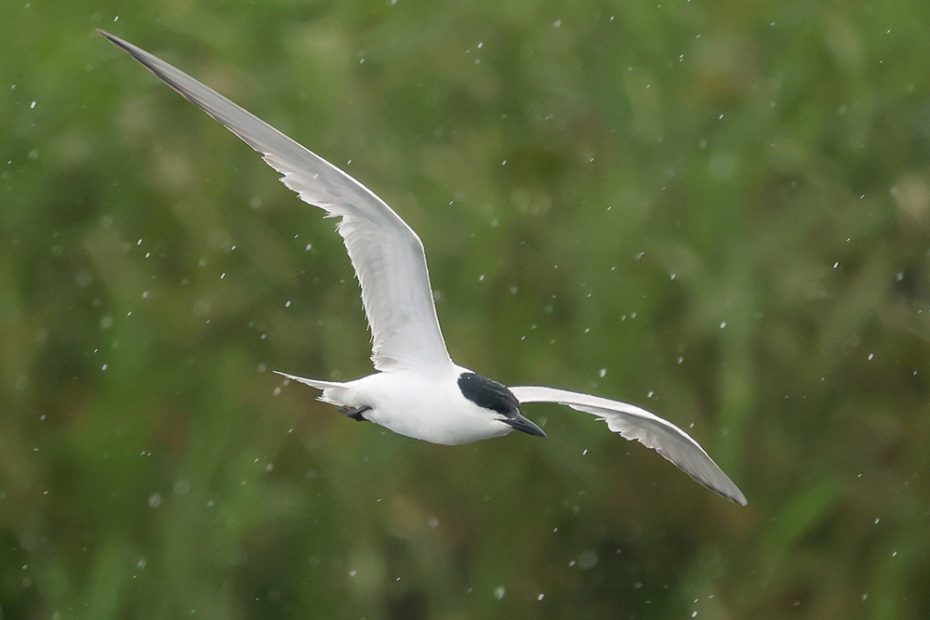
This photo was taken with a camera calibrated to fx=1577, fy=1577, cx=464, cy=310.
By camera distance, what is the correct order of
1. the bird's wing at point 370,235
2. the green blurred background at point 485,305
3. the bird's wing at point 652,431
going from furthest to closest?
the green blurred background at point 485,305 → the bird's wing at point 652,431 → the bird's wing at point 370,235

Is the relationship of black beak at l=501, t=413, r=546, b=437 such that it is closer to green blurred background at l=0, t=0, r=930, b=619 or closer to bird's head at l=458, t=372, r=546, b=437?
bird's head at l=458, t=372, r=546, b=437

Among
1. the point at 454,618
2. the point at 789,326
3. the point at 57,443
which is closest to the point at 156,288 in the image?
the point at 57,443

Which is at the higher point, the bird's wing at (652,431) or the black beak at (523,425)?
the black beak at (523,425)

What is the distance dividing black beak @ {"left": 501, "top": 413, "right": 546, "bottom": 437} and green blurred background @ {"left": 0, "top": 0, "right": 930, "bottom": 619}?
0.65 m

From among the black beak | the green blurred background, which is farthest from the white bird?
the green blurred background

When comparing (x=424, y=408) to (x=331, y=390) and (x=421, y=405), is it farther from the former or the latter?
(x=331, y=390)

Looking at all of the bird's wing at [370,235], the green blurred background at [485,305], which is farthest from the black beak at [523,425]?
the green blurred background at [485,305]

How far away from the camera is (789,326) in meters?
3.35

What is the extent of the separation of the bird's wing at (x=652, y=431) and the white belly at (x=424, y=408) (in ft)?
0.34

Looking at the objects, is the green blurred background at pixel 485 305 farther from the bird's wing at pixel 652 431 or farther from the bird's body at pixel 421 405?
the bird's body at pixel 421 405

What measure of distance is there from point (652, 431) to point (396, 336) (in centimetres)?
54

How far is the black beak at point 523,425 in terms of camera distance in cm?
255

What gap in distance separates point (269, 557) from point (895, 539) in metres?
1.28

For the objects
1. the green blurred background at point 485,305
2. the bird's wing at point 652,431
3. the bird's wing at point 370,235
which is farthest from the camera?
the green blurred background at point 485,305
